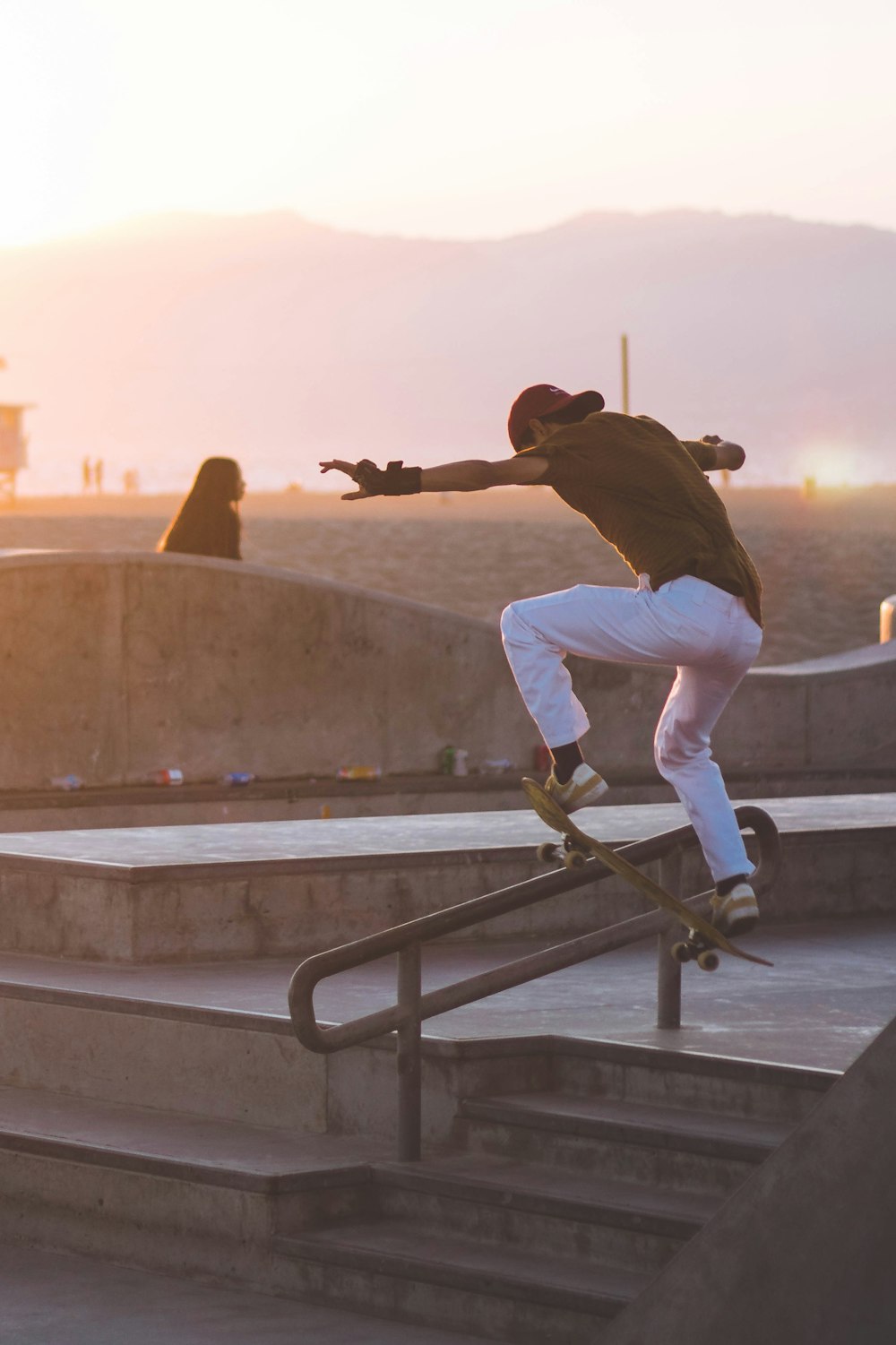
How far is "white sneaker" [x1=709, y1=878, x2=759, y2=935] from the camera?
22.2 feet

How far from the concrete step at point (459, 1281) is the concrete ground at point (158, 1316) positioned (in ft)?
0.23

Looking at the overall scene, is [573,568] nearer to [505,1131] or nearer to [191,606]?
[191,606]

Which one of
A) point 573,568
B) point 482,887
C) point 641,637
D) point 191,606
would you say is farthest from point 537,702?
point 573,568

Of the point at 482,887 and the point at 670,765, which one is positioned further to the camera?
the point at 482,887

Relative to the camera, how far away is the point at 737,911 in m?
6.75

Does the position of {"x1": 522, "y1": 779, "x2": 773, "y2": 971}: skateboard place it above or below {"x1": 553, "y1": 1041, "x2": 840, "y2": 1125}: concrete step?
above

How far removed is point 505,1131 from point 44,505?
107 m

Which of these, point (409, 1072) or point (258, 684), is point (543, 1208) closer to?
point (409, 1072)

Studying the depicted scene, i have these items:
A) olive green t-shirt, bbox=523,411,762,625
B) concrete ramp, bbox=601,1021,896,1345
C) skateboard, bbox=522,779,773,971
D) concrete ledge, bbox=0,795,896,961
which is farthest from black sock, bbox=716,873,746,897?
concrete ledge, bbox=0,795,896,961

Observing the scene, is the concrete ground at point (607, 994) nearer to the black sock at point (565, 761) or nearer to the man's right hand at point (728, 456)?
the black sock at point (565, 761)

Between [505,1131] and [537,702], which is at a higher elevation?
[537,702]

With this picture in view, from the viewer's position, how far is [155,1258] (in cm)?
682

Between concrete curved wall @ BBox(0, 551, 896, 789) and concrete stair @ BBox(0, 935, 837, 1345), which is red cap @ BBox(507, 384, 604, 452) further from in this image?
concrete curved wall @ BBox(0, 551, 896, 789)

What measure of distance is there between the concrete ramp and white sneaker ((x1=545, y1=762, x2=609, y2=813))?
1664mm
